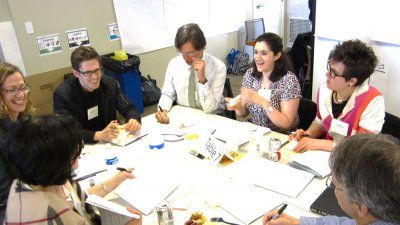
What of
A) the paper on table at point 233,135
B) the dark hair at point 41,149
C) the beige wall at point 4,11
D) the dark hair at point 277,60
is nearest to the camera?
the dark hair at point 41,149

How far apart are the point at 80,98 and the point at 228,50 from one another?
4.17 m

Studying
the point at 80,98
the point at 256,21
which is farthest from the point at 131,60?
the point at 256,21

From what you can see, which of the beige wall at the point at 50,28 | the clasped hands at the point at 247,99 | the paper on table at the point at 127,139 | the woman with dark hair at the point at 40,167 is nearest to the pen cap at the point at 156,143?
the paper on table at the point at 127,139

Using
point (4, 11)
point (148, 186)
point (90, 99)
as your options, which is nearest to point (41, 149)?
point (148, 186)

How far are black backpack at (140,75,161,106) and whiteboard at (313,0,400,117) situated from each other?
96.2 inches

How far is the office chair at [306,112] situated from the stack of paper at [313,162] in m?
0.52

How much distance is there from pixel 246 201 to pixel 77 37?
11.0ft

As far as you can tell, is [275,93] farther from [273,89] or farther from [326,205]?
[326,205]

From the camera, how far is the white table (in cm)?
144

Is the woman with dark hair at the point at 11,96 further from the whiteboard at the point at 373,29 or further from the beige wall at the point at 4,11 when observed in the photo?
the whiteboard at the point at 373,29

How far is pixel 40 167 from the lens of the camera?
42.8 inches

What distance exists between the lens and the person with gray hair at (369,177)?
92 cm

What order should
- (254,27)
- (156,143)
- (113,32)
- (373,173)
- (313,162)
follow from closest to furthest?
(373,173) < (313,162) < (156,143) < (113,32) < (254,27)

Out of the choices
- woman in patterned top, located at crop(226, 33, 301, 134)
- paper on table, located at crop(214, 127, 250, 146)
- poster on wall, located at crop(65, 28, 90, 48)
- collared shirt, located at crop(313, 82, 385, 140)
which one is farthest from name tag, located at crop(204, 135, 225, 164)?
poster on wall, located at crop(65, 28, 90, 48)
